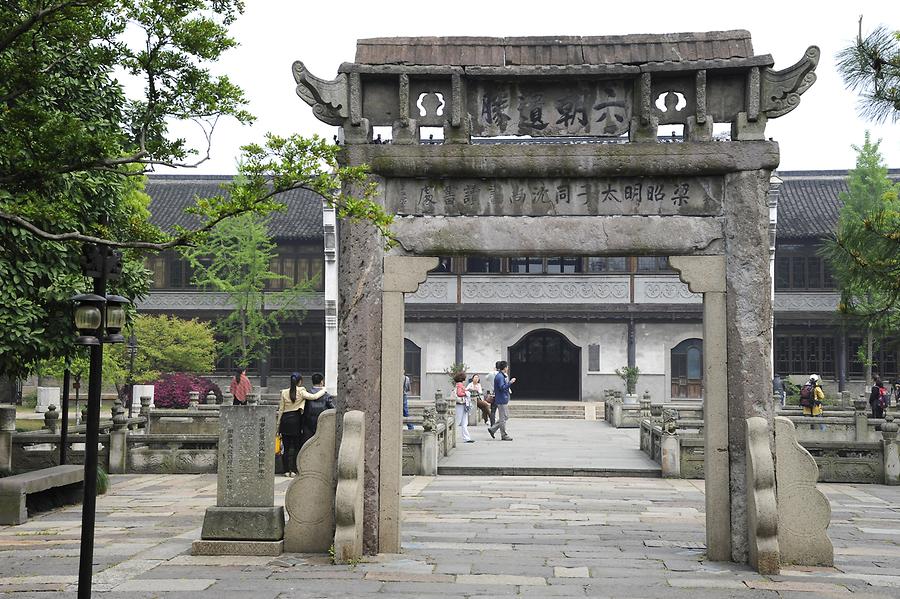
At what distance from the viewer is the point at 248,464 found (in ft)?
28.5

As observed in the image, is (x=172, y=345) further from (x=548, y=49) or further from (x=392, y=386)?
(x=548, y=49)

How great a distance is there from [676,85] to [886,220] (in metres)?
3.22

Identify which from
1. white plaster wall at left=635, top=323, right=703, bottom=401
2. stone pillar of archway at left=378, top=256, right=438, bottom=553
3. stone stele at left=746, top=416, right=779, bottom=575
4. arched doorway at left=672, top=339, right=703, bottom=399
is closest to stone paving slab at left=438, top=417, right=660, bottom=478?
stone pillar of archway at left=378, top=256, right=438, bottom=553

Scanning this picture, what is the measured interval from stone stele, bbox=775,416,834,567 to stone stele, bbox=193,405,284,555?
4.51 metres

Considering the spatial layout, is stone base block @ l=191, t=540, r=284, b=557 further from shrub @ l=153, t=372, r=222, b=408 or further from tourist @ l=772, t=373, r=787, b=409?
tourist @ l=772, t=373, r=787, b=409

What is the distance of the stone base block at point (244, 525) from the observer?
8.56 metres

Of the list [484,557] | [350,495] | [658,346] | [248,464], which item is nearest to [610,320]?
[658,346]

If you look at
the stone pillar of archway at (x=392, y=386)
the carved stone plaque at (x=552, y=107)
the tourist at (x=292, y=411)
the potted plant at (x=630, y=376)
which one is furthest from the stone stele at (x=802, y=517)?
the potted plant at (x=630, y=376)

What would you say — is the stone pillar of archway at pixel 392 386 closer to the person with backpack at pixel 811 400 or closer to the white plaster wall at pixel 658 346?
the person with backpack at pixel 811 400

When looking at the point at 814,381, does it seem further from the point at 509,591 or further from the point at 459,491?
the point at 509,591

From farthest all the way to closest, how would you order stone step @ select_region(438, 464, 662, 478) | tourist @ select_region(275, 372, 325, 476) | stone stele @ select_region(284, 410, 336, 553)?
stone step @ select_region(438, 464, 662, 478) < tourist @ select_region(275, 372, 325, 476) < stone stele @ select_region(284, 410, 336, 553)

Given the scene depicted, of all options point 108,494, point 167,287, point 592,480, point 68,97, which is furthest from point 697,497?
point 167,287

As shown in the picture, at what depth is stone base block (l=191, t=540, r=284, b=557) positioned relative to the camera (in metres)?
8.48

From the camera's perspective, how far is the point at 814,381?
22984 mm
